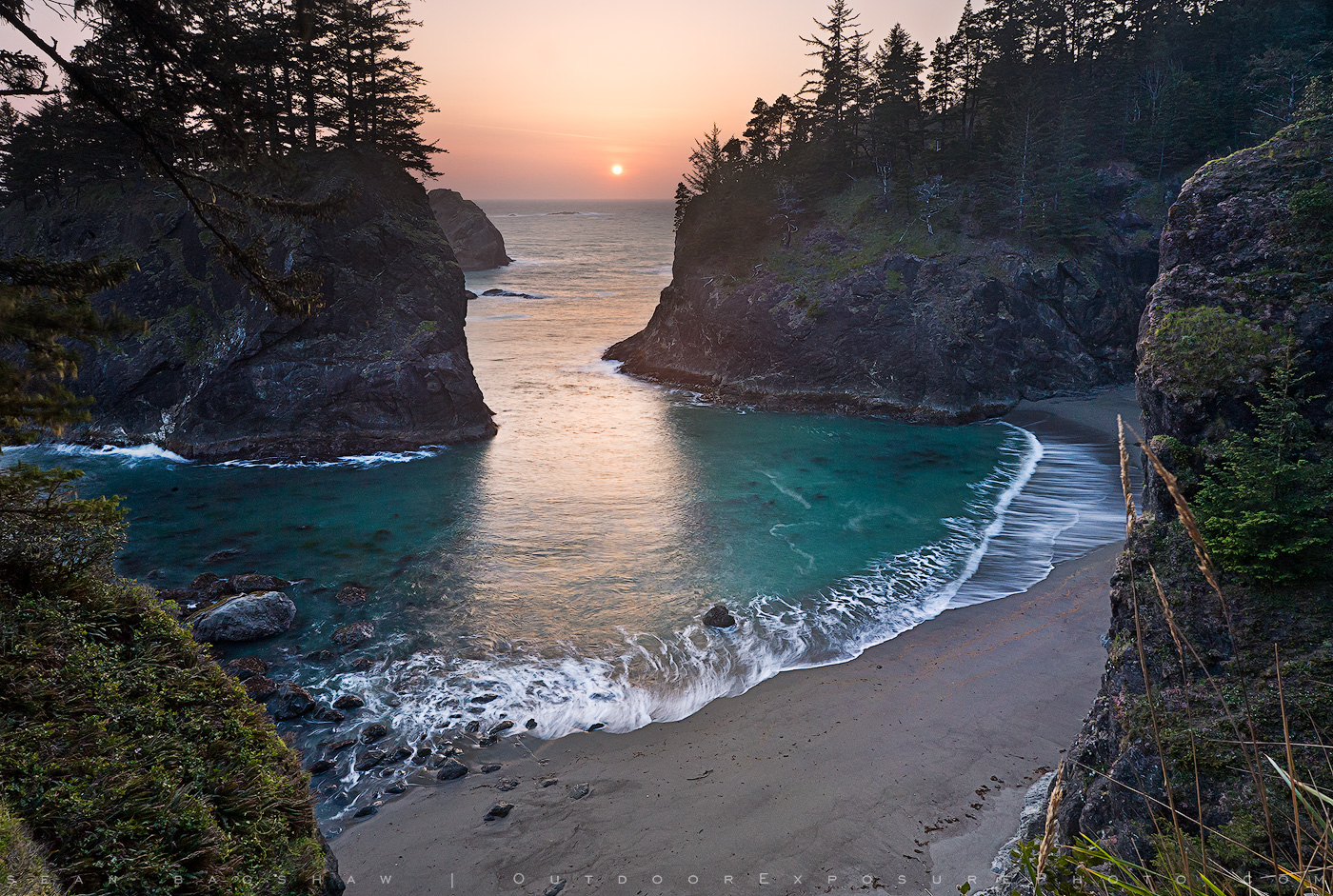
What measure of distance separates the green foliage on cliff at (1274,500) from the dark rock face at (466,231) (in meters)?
115

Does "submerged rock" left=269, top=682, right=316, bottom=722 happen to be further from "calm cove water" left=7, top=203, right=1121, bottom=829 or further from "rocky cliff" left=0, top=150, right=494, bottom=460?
"rocky cliff" left=0, top=150, right=494, bottom=460

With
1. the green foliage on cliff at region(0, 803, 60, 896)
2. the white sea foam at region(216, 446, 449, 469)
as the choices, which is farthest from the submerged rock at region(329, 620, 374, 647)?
the white sea foam at region(216, 446, 449, 469)

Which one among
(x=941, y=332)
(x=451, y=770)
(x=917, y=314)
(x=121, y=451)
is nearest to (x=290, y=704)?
(x=451, y=770)

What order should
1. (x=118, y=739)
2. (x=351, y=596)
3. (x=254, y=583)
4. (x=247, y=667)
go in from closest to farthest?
(x=118, y=739) < (x=247, y=667) < (x=351, y=596) < (x=254, y=583)

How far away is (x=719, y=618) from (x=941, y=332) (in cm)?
2914

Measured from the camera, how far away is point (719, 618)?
17484mm

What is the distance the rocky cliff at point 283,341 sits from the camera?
32844 millimetres

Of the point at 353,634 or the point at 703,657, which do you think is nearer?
the point at 703,657

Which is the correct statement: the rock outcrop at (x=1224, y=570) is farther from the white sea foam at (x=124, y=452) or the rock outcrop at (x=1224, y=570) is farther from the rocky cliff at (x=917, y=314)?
the white sea foam at (x=124, y=452)

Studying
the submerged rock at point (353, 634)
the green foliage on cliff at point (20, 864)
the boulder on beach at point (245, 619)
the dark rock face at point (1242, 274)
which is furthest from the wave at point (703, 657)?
the dark rock face at point (1242, 274)

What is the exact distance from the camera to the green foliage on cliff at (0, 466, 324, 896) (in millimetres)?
5105

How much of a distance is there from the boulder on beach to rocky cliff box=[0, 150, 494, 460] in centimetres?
1640

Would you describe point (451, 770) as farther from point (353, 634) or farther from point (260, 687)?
point (353, 634)

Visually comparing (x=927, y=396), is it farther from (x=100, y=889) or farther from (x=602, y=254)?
(x=602, y=254)
